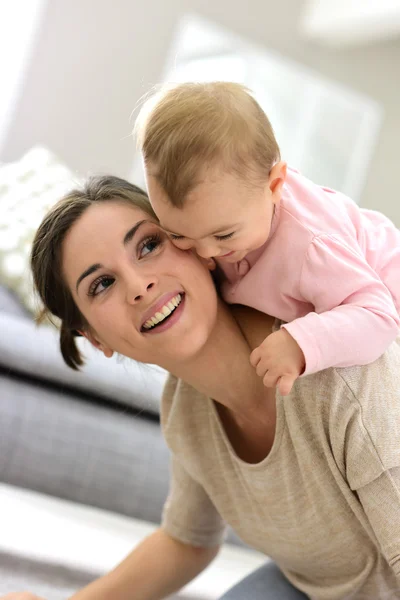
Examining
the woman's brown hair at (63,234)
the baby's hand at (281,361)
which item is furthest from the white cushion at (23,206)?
the baby's hand at (281,361)

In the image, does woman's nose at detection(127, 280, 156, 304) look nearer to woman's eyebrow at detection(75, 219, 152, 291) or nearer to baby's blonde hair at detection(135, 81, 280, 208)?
woman's eyebrow at detection(75, 219, 152, 291)

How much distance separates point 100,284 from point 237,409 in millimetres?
322

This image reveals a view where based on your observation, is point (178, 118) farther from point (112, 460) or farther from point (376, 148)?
point (376, 148)

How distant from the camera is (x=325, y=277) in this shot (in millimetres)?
1149

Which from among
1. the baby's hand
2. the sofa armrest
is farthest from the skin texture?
the sofa armrest

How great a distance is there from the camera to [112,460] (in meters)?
2.33

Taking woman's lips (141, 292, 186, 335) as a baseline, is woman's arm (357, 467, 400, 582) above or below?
below

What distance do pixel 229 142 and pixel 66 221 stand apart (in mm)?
378

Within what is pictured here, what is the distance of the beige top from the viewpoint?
3.86 feet

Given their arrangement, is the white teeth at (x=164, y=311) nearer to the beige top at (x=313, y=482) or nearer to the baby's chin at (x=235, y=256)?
the baby's chin at (x=235, y=256)

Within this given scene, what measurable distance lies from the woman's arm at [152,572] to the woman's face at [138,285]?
1.56 feet

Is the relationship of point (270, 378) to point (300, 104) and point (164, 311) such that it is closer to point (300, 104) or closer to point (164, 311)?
point (164, 311)

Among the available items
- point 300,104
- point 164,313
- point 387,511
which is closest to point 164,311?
point 164,313

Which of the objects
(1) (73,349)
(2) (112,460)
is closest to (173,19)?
(2) (112,460)
